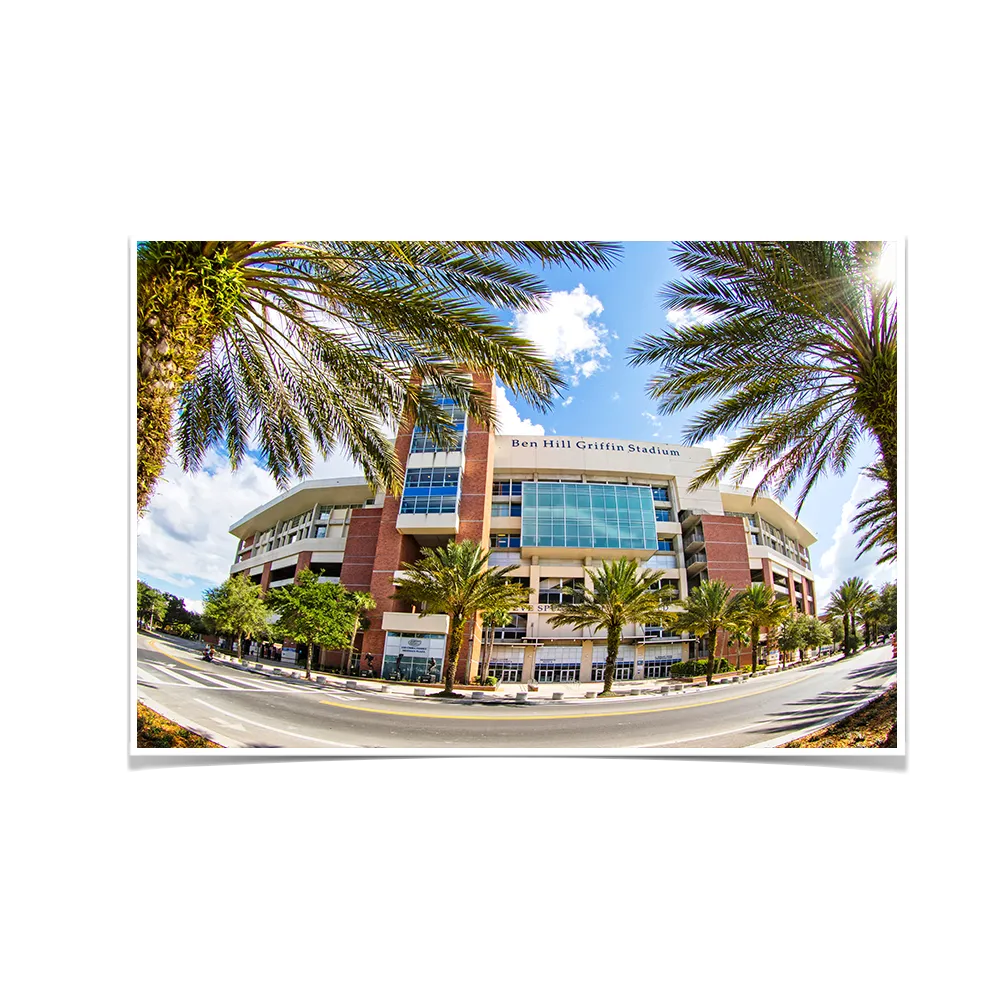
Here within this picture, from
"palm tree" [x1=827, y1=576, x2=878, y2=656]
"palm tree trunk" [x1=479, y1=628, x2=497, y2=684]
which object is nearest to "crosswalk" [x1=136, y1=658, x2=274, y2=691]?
"palm tree trunk" [x1=479, y1=628, x2=497, y2=684]

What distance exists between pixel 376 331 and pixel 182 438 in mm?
2762

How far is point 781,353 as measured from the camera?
217 inches

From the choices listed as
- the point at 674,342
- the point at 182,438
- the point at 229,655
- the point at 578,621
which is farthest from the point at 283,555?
the point at 674,342

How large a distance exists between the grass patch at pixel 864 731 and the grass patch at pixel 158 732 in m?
7.09

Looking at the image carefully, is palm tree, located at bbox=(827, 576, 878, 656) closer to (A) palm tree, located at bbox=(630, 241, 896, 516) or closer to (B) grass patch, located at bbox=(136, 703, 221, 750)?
(A) palm tree, located at bbox=(630, 241, 896, 516)

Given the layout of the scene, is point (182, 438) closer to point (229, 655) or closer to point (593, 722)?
point (229, 655)

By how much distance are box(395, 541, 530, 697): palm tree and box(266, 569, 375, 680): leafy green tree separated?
2.22 ft

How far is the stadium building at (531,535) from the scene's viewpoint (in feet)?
18.9

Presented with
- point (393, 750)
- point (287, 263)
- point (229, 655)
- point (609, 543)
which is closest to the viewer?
point (287, 263)

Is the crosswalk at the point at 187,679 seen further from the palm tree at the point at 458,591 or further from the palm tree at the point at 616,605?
the palm tree at the point at 616,605

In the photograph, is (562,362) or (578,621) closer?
(562,362)

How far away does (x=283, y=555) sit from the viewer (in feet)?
18.7

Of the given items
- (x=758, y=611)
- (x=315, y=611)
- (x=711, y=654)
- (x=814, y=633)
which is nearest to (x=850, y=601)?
(x=814, y=633)

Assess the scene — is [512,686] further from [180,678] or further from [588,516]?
[180,678]
